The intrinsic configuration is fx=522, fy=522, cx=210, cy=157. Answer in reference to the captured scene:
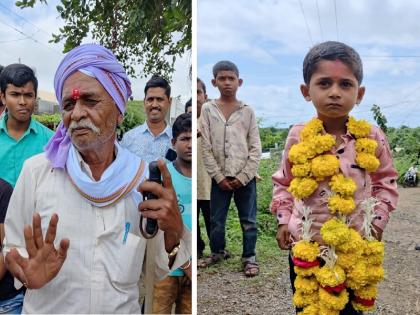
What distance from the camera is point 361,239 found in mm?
2053

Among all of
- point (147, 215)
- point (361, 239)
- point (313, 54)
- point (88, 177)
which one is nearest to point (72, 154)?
point (88, 177)

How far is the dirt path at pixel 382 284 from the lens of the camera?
2.75 m

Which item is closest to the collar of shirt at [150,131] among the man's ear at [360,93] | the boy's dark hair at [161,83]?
the boy's dark hair at [161,83]

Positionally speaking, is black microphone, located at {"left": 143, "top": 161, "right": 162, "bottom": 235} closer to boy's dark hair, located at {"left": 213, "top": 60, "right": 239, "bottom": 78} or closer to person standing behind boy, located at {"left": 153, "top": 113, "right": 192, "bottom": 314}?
person standing behind boy, located at {"left": 153, "top": 113, "right": 192, "bottom": 314}

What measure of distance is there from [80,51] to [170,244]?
0.95m

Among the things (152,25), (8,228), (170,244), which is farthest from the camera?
(152,25)

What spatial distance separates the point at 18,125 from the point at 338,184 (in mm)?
1413

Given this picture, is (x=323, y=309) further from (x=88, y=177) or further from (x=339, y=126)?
(x=88, y=177)

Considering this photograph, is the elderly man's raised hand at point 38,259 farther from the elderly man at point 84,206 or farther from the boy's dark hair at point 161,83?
the boy's dark hair at point 161,83

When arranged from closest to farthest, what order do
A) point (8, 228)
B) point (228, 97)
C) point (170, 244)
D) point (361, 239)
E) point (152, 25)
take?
point (361, 239), point (8, 228), point (170, 244), point (152, 25), point (228, 97)

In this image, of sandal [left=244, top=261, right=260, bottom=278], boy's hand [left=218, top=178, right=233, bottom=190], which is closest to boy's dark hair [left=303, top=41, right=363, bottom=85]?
boy's hand [left=218, top=178, right=233, bottom=190]

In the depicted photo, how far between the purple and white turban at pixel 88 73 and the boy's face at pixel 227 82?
0.73 meters

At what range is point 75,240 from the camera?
7.35 ft

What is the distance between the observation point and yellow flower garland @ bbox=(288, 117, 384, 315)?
2033mm
